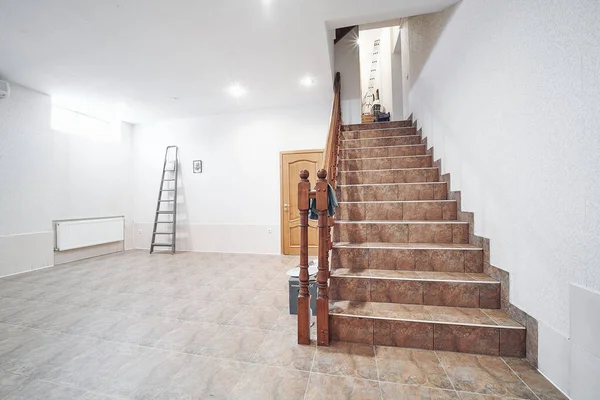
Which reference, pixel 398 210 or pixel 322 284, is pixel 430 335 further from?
pixel 398 210

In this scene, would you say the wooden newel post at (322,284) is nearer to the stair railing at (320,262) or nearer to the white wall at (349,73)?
the stair railing at (320,262)

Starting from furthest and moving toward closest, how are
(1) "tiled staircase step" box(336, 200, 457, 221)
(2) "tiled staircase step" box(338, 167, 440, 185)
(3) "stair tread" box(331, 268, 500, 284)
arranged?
(2) "tiled staircase step" box(338, 167, 440, 185), (1) "tiled staircase step" box(336, 200, 457, 221), (3) "stair tread" box(331, 268, 500, 284)

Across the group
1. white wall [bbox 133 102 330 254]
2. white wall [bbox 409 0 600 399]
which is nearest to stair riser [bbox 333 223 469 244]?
white wall [bbox 409 0 600 399]

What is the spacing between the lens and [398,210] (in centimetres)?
258

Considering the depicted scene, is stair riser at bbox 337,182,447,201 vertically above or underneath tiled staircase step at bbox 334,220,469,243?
above

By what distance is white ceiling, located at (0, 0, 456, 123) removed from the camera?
7.64 feet

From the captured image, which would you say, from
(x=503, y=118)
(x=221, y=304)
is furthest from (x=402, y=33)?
(x=221, y=304)

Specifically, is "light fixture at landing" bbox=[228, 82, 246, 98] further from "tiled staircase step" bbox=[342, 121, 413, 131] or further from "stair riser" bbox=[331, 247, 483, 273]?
"stair riser" bbox=[331, 247, 483, 273]

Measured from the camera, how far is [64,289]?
2.99 meters

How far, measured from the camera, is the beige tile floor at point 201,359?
133 centimetres

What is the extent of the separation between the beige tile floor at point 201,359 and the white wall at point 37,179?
1487 millimetres

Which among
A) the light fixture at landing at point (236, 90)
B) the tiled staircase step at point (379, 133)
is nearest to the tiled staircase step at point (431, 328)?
the tiled staircase step at point (379, 133)

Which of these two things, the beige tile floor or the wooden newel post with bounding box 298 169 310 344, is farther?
the wooden newel post with bounding box 298 169 310 344

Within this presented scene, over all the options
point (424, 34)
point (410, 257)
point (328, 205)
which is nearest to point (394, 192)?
point (410, 257)
